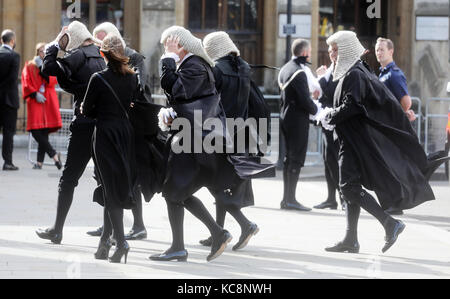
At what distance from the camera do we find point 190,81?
8516mm

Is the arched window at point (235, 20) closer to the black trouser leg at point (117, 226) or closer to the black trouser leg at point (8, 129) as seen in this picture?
the black trouser leg at point (8, 129)

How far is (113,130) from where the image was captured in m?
8.32

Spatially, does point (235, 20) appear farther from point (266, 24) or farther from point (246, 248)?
point (246, 248)

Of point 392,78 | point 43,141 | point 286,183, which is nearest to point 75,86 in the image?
point 392,78

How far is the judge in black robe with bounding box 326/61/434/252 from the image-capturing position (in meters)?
8.98

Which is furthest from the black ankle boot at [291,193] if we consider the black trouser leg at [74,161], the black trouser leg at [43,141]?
the black trouser leg at [43,141]

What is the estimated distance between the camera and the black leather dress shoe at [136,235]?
9.84m

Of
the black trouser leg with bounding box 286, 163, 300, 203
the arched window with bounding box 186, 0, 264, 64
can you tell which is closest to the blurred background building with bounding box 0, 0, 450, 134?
the arched window with bounding box 186, 0, 264, 64

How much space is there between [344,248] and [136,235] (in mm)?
1972

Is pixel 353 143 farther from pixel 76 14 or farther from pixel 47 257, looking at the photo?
pixel 76 14

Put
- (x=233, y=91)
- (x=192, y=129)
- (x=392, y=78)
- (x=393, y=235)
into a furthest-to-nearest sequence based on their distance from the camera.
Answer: (x=392, y=78) < (x=233, y=91) < (x=393, y=235) < (x=192, y=129)

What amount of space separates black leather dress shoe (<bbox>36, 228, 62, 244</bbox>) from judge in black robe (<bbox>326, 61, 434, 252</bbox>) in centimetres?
250

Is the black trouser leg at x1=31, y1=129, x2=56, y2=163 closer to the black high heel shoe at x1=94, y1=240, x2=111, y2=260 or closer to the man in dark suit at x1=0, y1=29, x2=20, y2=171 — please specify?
the man in dark suit at x1=0, y1=29, x2=20, y2=171
